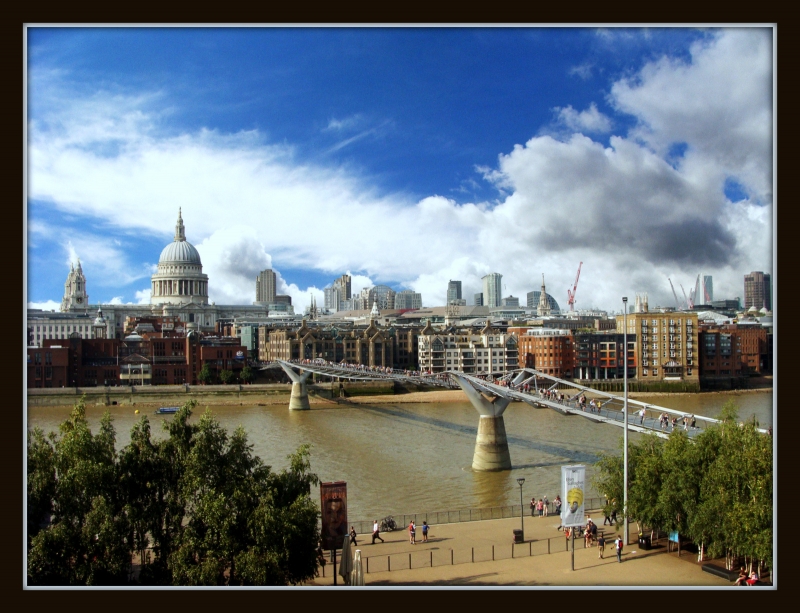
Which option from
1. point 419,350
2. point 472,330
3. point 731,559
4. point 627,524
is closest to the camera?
point 731,559

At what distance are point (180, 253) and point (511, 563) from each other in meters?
75.2

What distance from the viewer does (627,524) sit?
11070 millimetres

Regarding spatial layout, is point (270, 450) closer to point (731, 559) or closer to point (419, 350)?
point (731, 559)

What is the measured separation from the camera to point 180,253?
8144 cm

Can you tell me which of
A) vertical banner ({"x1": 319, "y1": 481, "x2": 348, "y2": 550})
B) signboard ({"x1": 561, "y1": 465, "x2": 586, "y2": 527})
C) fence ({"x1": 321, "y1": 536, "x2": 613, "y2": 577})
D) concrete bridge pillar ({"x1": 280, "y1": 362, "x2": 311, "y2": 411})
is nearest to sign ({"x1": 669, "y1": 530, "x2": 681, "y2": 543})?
signboard ({"x1": 561, "y1": 465, "x2": 586, "y2": 527})

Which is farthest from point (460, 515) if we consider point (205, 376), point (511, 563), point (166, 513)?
point (205, 376)

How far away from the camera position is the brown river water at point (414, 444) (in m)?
16.4

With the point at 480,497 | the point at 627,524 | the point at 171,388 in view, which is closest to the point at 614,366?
the point at 171,388

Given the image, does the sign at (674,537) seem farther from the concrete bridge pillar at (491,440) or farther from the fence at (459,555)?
the concrete bridge pillar at (491,440)

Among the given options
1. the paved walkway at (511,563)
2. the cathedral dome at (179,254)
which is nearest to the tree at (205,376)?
the paved walkway at (511,563)

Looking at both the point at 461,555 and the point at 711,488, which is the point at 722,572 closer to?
the point at 711,488

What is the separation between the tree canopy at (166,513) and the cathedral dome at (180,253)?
74.0 metres

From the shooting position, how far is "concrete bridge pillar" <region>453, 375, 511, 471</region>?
18.9 metres

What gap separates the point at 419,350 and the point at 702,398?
18702 millimetres
